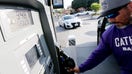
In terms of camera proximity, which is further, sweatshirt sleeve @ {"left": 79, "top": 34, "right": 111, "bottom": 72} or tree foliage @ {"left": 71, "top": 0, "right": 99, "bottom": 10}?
tree foliage @ {"left": 71, "top": 0, "right": 99, "bottom": 10}

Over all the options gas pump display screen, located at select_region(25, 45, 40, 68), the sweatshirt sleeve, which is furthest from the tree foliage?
gas pump display screen, located at select_region(25, 45, 40, 68)

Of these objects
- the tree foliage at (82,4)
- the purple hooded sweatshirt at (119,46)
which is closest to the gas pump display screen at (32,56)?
the purple hooded sweatshirt at (119,46)

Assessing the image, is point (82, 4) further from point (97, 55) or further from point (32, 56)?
A: point (32, 56)

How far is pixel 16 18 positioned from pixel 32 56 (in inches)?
11.1

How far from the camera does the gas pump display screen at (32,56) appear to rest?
4.31 ft

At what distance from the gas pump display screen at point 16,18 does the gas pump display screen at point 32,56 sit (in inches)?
6.4

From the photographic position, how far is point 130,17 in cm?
201

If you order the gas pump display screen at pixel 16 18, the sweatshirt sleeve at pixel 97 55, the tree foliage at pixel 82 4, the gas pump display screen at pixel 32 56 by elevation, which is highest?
the gas pump display screen at pixel 16 18

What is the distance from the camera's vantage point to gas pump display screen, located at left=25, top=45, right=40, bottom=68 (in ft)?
4.31

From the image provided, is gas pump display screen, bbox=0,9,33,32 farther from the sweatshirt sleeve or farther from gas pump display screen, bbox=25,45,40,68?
the sweatshirt sleeve

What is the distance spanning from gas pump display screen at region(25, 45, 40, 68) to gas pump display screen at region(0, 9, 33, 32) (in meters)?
0.16

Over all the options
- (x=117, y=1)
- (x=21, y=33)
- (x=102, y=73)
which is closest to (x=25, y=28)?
(x=21, y=33)

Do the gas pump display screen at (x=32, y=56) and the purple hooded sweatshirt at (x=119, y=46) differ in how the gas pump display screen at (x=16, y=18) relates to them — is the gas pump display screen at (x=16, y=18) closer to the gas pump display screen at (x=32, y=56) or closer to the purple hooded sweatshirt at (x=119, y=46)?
the gas pump display screen at (x=32, y=56)

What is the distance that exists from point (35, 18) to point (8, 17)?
0.54 metres
